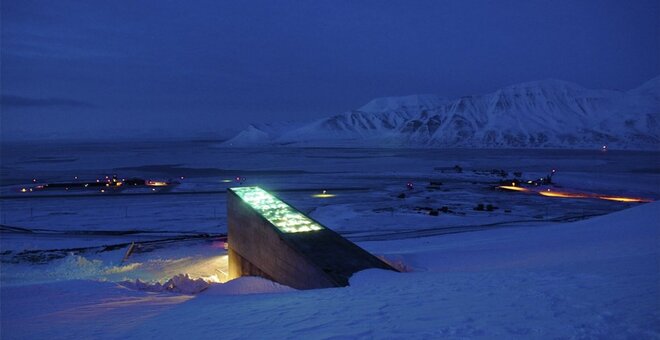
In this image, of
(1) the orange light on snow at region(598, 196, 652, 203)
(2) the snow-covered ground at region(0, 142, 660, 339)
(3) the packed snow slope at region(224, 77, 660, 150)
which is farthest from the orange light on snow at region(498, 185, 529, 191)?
(3) the packed snow slope at region(224, 77, 660, 150)

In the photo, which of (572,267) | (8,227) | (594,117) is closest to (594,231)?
(572,267)

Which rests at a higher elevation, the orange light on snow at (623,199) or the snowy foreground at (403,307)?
the snowy foreground at (403,307)

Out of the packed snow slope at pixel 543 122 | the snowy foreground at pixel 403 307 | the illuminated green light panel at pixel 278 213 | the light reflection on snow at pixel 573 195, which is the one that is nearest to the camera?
the snowy foreground at pixel 403 307

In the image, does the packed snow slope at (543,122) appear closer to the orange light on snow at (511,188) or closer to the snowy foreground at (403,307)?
the orange light on snow at (511,188)

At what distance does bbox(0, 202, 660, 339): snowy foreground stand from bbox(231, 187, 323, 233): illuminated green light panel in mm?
2673

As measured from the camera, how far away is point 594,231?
1358cm

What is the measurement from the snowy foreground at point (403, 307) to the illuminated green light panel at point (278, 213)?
267 cm

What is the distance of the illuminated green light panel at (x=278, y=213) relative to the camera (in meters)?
13.2

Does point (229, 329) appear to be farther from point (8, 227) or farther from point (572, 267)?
point (8, 227)

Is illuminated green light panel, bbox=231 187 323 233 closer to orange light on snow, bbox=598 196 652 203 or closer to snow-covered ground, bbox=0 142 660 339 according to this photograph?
snow-covered ground, bbox=0 142 660 339

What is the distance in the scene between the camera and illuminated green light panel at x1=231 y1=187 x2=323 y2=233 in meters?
13.2

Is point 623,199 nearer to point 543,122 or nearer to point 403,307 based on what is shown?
point 403,307

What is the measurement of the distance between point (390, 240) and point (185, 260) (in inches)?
366

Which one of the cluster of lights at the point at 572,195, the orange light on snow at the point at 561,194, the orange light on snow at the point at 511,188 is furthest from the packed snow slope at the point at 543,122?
the orange light on snow at the point at 561,194
